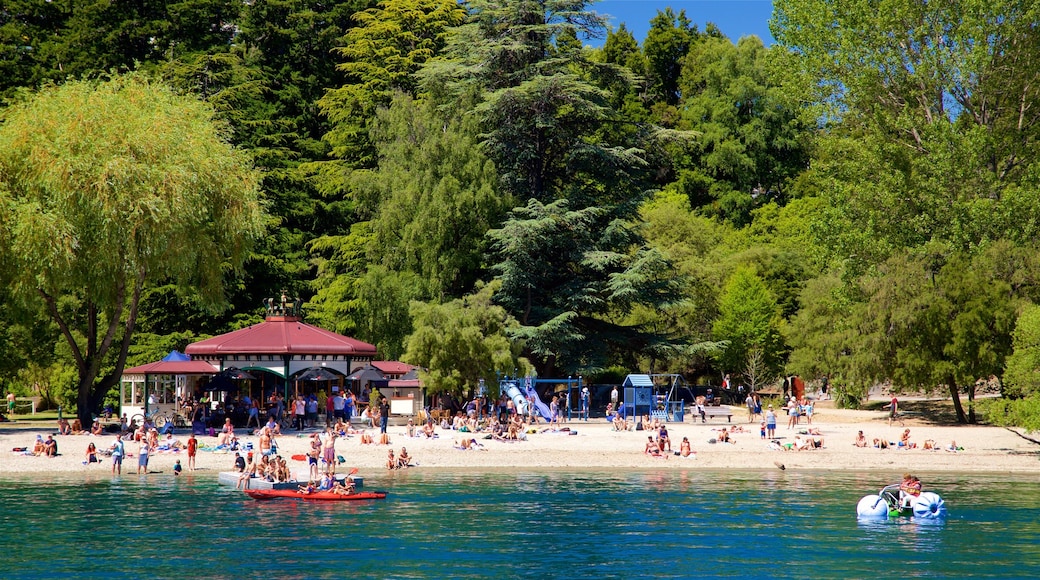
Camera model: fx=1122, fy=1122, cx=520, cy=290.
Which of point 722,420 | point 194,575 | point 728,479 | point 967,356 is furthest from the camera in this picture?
point 722,420

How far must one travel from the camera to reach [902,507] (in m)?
32.5

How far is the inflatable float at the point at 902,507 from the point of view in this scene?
105ft

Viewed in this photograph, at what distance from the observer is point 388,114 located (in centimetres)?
6184

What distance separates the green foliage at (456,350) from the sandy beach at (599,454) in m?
2.53

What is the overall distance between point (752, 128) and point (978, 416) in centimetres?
3909

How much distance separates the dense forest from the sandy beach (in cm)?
263

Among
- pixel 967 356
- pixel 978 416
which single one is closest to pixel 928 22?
pixel 967 356

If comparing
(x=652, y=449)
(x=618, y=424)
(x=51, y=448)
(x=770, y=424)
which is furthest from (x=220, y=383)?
(x=770, y=424)

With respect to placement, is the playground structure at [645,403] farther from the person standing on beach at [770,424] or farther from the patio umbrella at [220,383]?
the patio umbrella at [220,383]

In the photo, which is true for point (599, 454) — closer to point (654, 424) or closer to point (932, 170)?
point (654, 424)

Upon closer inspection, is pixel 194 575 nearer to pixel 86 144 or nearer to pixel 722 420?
pixel 86 144

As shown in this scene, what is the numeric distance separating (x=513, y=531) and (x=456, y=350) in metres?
20.9

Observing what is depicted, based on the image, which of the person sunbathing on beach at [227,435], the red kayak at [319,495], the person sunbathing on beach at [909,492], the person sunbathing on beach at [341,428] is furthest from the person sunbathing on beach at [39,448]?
the person sunbathing on beach at [909,492]

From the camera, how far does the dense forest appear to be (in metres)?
43.4
